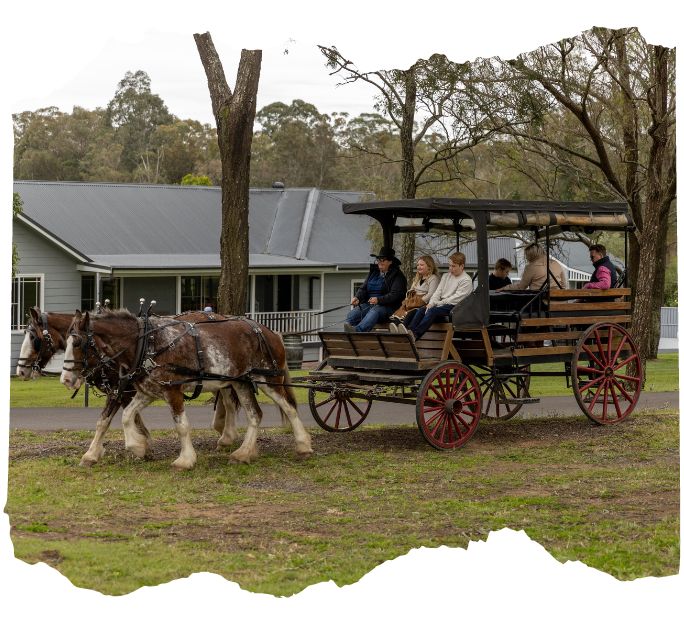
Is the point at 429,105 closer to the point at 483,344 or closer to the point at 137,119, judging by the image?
the point at 483,344

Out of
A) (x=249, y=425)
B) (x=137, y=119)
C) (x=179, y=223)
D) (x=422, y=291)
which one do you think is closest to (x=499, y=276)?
(x=422, y=291)

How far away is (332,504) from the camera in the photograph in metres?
9.10

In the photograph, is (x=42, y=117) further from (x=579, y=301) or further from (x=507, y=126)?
(x=579, y=301)

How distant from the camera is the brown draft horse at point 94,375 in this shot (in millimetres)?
10227

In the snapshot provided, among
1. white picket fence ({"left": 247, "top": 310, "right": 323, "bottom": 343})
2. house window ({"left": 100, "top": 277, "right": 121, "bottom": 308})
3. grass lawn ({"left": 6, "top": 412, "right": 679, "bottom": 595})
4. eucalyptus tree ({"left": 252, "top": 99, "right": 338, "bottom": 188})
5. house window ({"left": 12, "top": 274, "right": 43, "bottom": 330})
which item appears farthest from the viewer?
eucalyptus tree ({"left": 252, "top": 99, "right": 338, "bottom": 188})

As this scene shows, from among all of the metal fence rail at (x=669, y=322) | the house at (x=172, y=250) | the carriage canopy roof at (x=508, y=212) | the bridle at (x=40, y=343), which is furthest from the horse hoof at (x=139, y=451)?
the metal fence rail at (x=669, y=322)

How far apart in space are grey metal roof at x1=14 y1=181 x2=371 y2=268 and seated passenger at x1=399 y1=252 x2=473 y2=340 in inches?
624

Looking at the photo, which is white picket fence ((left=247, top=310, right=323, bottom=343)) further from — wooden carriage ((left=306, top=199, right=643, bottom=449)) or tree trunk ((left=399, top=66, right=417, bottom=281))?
wooden carriage ((left=306, top=199, right=643, bottom=449))

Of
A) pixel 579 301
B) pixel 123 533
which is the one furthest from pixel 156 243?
pixel 123 533

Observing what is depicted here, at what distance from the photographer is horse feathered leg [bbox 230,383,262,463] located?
35.7 ft

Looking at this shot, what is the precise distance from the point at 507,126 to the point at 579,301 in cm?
876

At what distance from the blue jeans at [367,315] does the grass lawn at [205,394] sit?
4355mm

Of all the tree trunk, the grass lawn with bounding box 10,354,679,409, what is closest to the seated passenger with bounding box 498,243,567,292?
the grass lawn with bounding box 10,354,679,409

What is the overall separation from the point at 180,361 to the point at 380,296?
2.77 meters
